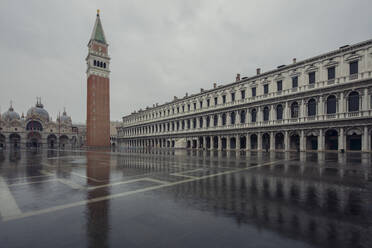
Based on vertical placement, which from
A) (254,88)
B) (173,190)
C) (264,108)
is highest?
(254,88)

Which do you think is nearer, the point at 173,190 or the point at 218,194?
the point at 218,194

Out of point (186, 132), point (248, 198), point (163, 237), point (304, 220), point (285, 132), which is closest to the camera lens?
point (163, 237)

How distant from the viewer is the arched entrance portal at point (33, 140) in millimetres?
84756

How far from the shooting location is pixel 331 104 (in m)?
28.8

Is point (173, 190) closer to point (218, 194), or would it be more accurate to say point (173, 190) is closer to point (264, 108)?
point (218, 194)

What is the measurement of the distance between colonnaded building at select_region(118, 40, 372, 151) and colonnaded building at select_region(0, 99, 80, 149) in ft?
204

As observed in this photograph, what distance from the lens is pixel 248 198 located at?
5641mm

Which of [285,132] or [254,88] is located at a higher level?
[254,88]

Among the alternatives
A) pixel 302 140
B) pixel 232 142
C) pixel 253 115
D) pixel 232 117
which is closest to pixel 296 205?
pixel 302 140

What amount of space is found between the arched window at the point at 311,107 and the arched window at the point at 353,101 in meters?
4.31

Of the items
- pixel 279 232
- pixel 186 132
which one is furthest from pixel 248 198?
pixel 186 132

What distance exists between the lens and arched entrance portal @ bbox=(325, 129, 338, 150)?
2887 cm

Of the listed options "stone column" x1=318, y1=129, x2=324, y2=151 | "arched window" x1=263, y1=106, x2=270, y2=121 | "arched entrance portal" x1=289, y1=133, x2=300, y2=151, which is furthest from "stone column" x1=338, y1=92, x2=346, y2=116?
"arched window" x1=263, y1=106, x2=270, y2=121

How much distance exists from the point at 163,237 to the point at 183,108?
52078 mm
